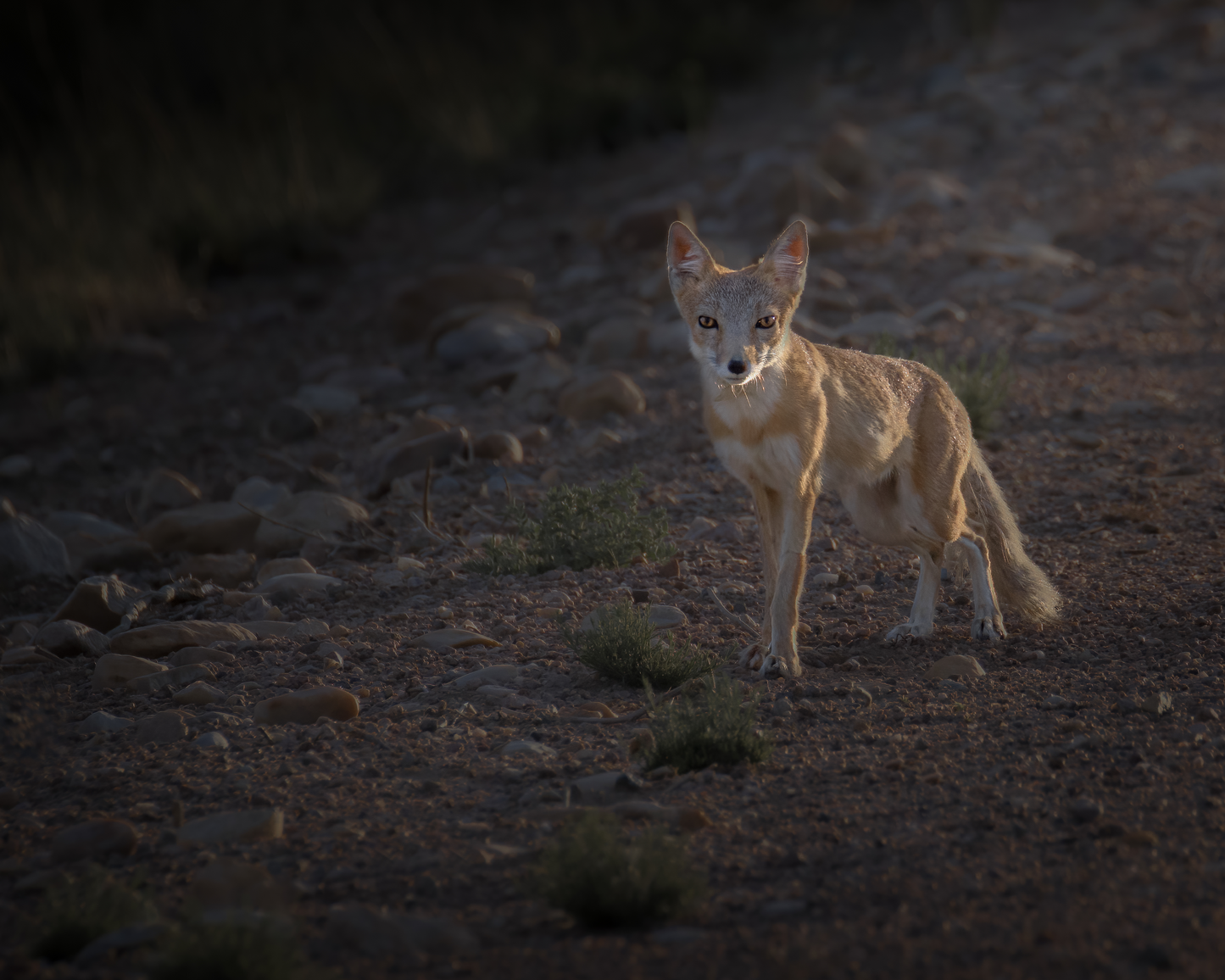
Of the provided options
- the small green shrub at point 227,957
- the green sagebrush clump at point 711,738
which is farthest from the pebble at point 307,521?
the small green shrub at point 227,957

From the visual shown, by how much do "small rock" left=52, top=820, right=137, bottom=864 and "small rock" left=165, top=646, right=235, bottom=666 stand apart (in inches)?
51.9

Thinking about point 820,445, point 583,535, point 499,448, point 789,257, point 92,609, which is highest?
point 789,257

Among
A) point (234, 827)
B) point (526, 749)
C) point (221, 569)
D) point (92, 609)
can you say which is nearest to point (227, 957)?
point (234, 827)

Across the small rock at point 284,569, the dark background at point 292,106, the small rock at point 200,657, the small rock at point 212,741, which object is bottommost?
the small rock at point 212,741

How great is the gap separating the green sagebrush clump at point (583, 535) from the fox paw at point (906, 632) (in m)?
1.17

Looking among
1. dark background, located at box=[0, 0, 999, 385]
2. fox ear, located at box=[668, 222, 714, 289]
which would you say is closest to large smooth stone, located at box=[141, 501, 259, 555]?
fox ear, located at box=[668, 222, 714, 289]

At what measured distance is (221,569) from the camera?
600cm

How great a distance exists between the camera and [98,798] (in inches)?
144

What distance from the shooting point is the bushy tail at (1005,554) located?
15.5ft

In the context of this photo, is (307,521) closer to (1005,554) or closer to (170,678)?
(170,678)

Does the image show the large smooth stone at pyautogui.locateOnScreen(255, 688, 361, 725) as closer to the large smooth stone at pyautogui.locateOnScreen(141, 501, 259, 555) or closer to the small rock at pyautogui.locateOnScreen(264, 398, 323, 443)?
the large smooth stone at pyautogui.locateOnScreen(141, 501, 259, 555)

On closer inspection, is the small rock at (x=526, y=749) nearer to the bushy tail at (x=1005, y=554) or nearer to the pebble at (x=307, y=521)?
the bushy tail at (x=1005, y=554)

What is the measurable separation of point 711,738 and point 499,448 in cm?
366

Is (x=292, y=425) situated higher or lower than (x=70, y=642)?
higher
